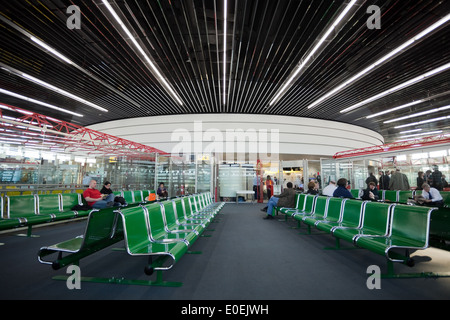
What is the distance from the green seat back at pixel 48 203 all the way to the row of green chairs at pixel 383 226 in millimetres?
5387

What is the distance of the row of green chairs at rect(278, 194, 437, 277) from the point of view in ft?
7.34

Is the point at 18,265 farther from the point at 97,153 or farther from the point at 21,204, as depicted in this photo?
the point at 97,153

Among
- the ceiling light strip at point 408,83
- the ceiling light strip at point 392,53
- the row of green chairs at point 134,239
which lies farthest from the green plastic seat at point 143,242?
the ceiling light strip at point 408,83

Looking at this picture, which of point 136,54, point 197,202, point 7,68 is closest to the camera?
Result: point 197,202

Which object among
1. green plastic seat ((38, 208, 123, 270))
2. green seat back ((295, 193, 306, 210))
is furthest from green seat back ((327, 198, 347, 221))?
green plastic seat ((38, 208, 123, 270))

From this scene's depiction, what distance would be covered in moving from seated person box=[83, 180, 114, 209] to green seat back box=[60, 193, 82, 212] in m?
0.40

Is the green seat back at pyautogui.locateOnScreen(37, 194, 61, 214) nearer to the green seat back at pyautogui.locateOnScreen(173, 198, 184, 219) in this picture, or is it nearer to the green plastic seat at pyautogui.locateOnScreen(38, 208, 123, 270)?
the green plastic seat at pyautogui.locateOnScreen(38, 208, 123, 270)

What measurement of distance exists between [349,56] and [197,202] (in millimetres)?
7159

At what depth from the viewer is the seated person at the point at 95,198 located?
473cm

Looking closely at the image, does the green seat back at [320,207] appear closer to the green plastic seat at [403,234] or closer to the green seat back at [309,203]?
the green seat back at [309,203]

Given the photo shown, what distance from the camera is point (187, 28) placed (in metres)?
6.07

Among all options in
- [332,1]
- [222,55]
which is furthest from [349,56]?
[222,55]

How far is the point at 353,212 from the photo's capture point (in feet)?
11.5

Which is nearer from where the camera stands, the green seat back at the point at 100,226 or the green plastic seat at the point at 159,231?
the green seat back at the point at 100,226
